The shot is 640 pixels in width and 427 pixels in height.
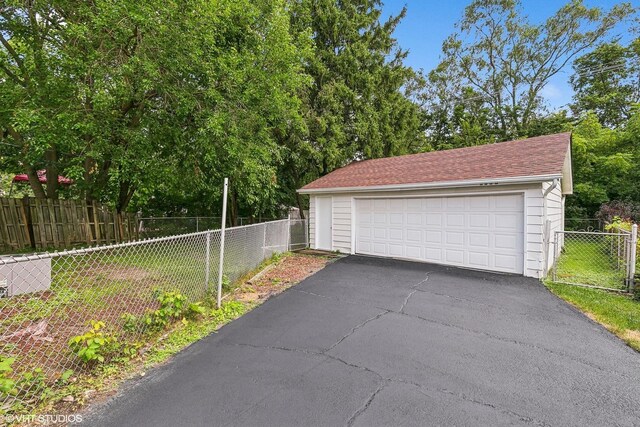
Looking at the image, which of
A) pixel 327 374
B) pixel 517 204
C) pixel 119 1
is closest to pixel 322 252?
pixel 517 204

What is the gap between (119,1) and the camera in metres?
6.10

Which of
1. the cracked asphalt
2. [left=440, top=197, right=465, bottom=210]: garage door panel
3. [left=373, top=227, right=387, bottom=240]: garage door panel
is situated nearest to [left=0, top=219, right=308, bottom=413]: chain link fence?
the cracked asphalt

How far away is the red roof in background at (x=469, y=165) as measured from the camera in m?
7.28

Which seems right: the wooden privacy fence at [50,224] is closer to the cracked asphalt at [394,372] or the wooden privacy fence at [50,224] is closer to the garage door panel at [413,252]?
the cracked asphalt at [394,372]

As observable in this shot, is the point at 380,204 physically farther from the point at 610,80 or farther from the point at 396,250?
the point at 610,80

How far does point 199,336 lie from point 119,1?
6823 millimetres

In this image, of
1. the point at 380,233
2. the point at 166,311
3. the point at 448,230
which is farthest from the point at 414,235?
the point at 166,311

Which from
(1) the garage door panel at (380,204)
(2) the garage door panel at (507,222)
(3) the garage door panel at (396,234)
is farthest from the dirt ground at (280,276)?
(2) the garage door panel at (507,222)

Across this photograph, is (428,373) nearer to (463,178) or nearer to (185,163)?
(463,178)

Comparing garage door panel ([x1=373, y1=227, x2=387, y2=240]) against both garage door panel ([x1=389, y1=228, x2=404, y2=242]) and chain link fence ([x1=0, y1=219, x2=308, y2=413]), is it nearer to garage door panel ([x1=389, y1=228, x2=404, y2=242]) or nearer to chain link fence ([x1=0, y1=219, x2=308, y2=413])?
garage door panel ([x1=389, y1=228, x2=404, y2=242])

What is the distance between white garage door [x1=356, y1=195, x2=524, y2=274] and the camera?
7.26 metres

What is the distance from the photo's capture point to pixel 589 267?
313 inches

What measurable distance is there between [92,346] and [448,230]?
790 cm

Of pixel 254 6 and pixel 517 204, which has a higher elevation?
pixel 254 6
